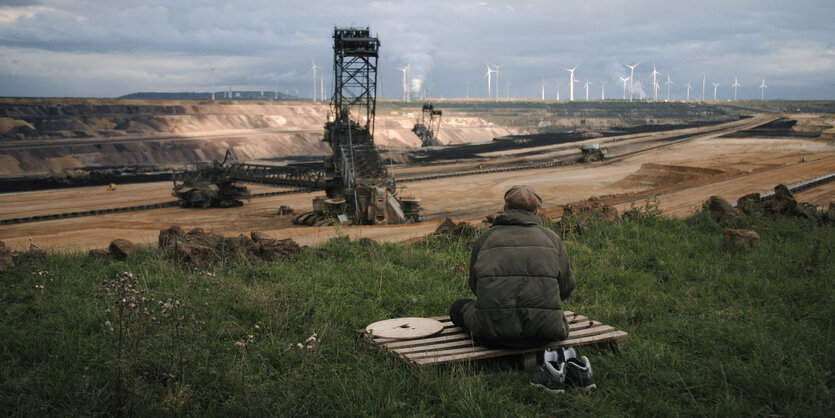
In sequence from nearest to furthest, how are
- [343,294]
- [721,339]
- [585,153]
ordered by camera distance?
[721,339], [343,294], [585,153]

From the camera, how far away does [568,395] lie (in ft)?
16.4

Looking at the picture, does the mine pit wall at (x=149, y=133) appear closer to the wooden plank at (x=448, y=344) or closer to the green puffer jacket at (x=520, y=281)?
the wooden plank at (x=448, y=344)

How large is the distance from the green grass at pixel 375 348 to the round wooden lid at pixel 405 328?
0.29 meters

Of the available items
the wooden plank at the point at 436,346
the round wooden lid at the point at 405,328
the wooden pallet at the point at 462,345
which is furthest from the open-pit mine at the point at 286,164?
the wooden plank at the point at 436,346

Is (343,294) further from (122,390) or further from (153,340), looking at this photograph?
(122,390)

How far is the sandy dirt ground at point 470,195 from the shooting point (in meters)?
22.3

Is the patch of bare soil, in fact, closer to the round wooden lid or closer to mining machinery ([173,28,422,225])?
mining machinery ([173,28,422,225])

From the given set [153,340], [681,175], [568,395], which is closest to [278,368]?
[153,340]

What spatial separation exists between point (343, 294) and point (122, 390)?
11.3 feet

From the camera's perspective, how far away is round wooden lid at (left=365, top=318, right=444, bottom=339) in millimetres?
6070

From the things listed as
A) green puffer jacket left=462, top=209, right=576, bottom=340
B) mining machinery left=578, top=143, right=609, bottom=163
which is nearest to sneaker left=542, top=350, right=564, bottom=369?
green puffer jacket left=462, top=209, right=576, bottom=340

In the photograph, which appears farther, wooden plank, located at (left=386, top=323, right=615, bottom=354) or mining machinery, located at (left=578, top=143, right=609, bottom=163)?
mining machinery, located at (left=578, top=143, right=609, bottom=163)

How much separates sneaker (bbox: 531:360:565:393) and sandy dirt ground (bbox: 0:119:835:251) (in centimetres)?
1259

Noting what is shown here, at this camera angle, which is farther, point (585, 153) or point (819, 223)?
point (585, 153)
